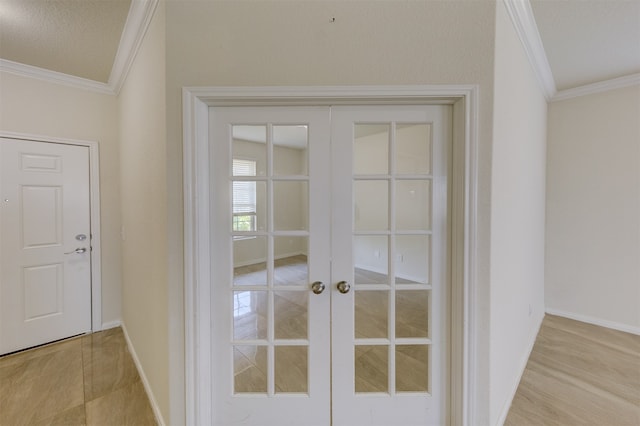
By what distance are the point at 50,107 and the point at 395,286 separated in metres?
3.34

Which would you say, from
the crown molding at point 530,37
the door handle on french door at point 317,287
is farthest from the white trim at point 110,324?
the crown molding at point 530,37

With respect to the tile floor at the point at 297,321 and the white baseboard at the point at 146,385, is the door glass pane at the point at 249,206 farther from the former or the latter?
the white baseboard at the point at 146,385

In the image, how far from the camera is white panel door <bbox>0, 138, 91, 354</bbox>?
2066mm

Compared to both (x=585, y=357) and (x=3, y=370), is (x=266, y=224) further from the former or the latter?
(x=585, y=357)

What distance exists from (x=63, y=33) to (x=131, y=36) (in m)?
0.49

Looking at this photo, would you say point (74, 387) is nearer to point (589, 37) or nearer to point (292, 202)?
point (292, 202)

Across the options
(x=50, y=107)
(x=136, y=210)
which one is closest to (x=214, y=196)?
(x=136, y=210)

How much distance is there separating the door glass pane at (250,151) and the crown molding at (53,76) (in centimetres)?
216

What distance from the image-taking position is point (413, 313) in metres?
1.46

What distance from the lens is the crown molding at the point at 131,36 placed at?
1.43m

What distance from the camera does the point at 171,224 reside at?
126cm

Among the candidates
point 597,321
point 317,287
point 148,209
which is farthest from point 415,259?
point 597,321

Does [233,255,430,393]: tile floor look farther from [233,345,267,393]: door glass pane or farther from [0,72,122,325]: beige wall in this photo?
[0,72,122,325]: beige wall

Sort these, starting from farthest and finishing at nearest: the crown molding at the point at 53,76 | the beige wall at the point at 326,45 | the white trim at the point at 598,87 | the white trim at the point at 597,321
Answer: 1. the white trim at the point at 597,321
2. the white trim at the point at 598,87
3. the crown molding at the point at 53,76
4. the beige wall at the point at 326,45
